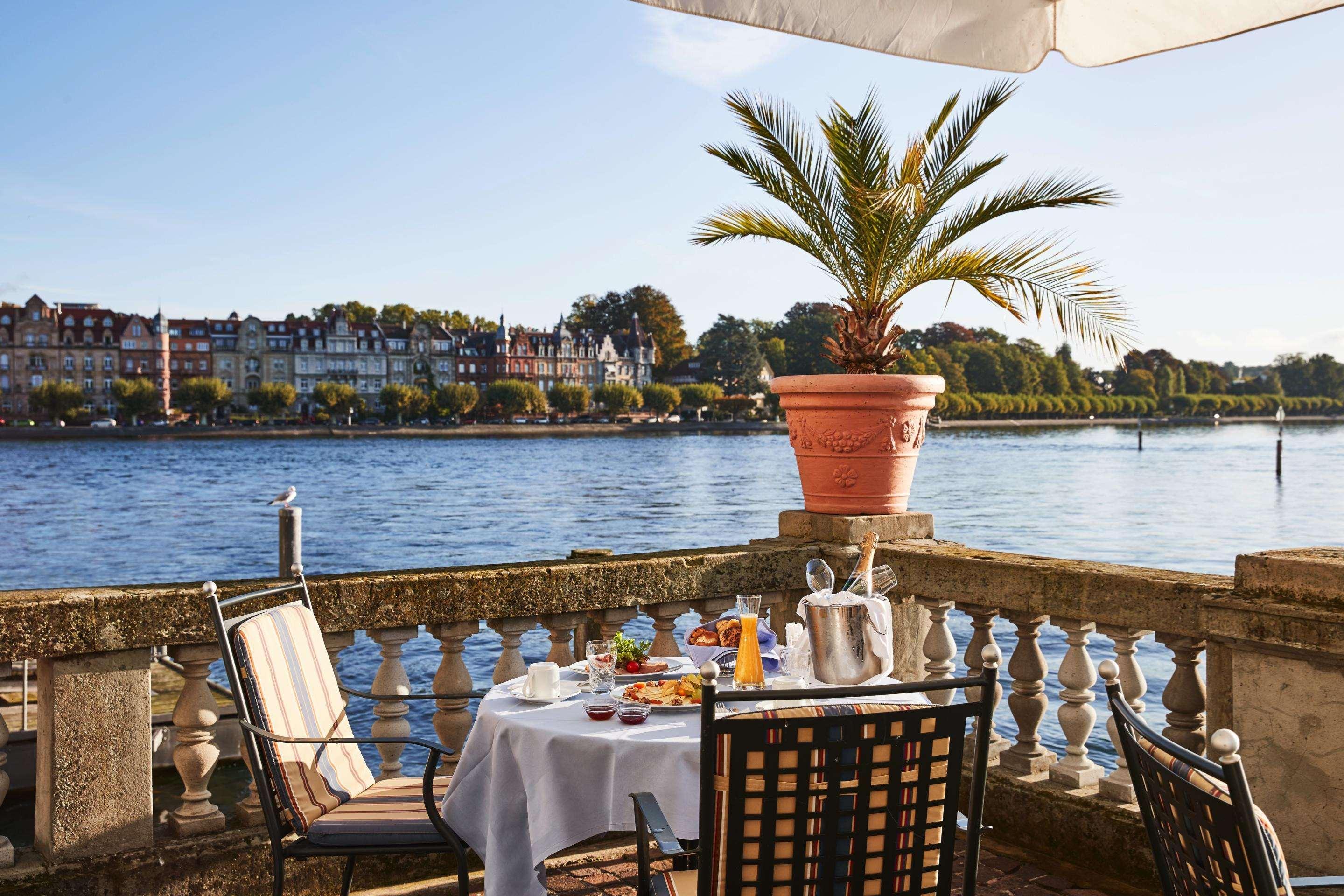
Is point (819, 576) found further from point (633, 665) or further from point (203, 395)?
point (203, 395)

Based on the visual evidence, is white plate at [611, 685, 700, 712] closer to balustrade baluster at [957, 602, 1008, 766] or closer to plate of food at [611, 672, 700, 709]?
plate of food at [611, 672, 700, 709]

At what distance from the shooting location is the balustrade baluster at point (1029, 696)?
3.67 metres

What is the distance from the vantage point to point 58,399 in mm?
100750

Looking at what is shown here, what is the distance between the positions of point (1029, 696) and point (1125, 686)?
13.0 inches

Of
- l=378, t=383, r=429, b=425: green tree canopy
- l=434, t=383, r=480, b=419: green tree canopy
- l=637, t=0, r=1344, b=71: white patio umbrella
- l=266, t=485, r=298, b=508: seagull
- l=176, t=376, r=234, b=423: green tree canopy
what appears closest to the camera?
l=637, t=0, r=1344, b=71: white patio umbrella

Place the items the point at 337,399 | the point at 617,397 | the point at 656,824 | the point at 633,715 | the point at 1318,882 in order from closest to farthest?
1. the point at 1318,882
2. the point at 656,824
3. the point at 633,715
4. the point at 337,399
5. the point at 617,397

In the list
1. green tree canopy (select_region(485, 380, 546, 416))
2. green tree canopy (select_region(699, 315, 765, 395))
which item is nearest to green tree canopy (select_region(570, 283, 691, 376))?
green tree canopy (select_region(699, 315, 765, 395))

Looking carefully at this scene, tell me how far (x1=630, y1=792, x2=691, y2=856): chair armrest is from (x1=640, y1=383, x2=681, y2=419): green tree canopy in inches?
4420

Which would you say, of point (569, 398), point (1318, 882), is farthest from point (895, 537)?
point (569, 398)

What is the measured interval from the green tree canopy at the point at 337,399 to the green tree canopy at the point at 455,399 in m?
8.00

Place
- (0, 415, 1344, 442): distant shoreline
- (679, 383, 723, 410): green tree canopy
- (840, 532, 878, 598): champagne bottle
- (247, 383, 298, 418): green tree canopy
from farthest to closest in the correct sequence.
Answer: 1. (679, 383, 723, 410): green tree canopy
2. (247, 383, 298, 418): green tree canopy
3. (0, 415, 1344, 442): distant shoreline
4. (840, 532, 878, 598): champagne bottle

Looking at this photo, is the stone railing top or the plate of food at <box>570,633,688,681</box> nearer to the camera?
the stone railing top

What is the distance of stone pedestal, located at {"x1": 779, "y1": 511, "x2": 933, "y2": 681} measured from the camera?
164 inches

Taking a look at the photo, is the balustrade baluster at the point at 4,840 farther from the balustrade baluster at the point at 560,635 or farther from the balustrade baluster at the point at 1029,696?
the balustrade baluster at the point at 1029,696
